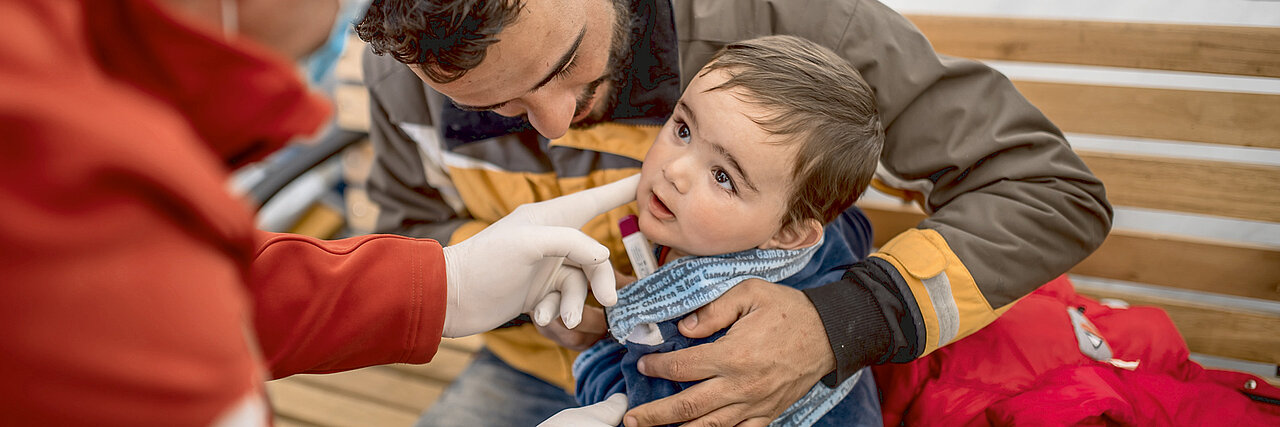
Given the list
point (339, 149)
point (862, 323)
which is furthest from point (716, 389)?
point (339, 149)

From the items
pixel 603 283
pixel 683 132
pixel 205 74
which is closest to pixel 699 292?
pixel 603 283

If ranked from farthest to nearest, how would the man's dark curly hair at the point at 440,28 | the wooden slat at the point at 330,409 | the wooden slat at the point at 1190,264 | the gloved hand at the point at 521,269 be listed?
the wooden slat at the point at 330,409
the wooden slat at the point at 1190,264
the gloved hand at the point at 521,269
the man's dark curly hair at the point at 440,28

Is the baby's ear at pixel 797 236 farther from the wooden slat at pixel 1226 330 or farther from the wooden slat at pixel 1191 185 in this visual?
the wooden slat at pixel 1226 330

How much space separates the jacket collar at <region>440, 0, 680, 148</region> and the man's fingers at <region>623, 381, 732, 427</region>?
1.47ft

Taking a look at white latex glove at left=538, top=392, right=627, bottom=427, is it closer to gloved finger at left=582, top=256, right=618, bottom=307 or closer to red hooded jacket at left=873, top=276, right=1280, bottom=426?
gloved finger at left=582, top=256, right=618, bottom=307

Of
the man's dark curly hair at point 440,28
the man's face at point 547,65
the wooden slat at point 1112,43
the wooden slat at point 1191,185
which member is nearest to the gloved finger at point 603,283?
the man's face at point 547,65

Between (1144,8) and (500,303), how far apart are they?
1450mm

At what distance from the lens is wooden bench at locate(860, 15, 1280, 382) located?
1407 millimetres

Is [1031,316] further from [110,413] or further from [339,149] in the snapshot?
[339,149]

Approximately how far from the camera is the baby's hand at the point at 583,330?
120 centimetres

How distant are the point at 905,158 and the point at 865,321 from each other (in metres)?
0.31

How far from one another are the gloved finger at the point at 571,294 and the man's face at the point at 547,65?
0.69ft

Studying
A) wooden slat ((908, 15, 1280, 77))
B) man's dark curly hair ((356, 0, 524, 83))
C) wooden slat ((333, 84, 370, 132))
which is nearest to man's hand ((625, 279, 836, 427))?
man's dark curly hair ((356, 0, 524, 83))

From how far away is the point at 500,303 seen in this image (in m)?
1.05
